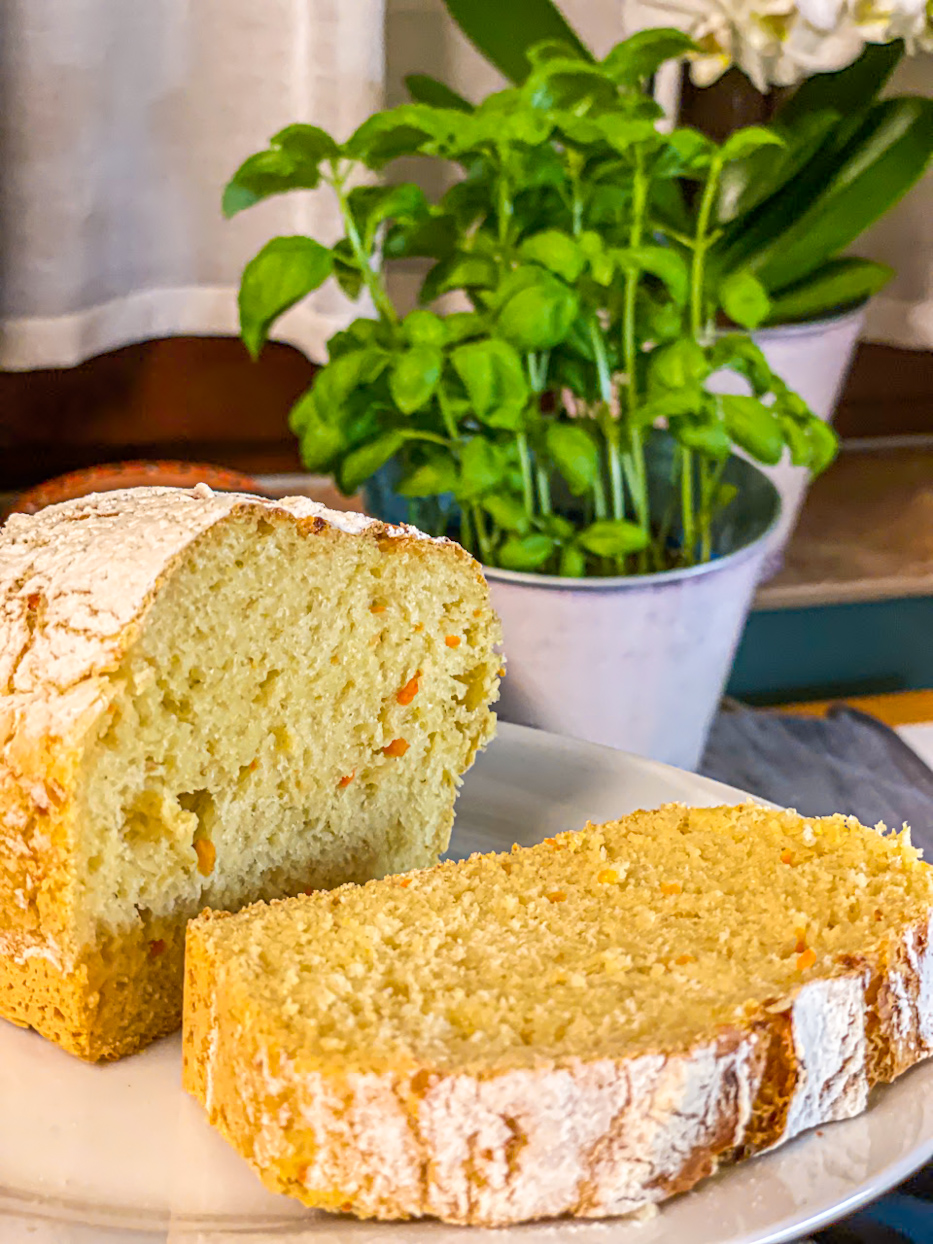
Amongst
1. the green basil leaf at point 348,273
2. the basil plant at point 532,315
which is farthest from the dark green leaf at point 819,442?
the green basil leaf at point 348,273

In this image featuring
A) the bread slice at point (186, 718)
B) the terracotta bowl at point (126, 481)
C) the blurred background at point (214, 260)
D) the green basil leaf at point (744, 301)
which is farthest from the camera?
the blurred background at point (214, 260)

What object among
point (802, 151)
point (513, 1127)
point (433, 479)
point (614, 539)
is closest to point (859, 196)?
Result: point (802, 151)

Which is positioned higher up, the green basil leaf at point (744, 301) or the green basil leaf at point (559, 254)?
the green basil leaf at point (559, 254)

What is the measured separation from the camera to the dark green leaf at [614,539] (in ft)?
5.17

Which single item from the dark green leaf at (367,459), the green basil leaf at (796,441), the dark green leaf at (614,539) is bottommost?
the dark green leaf at (614,539)

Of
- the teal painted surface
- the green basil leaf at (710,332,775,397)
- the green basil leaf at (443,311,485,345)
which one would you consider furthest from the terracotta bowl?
the teal painted surface

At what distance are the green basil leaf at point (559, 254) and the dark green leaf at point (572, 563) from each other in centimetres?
33

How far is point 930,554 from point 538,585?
3.71 feet

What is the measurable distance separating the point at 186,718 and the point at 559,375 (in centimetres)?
77

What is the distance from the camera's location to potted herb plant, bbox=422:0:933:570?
1726mm

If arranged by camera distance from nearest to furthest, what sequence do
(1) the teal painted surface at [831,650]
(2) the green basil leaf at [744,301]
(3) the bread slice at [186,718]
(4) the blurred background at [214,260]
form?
(3) the bread slice at [186,718], (2) the green basil leaf at [744,301], (4) the blurred background at [214,260], (1) the teal painted surface at [831,650]

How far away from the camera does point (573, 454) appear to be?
150 cm

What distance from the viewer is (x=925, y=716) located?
222 cm

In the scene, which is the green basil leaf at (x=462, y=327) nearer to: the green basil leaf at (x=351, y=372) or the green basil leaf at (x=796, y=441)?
the green basil leaf at (x=351, y=372)
